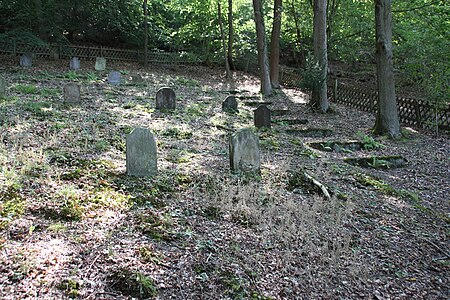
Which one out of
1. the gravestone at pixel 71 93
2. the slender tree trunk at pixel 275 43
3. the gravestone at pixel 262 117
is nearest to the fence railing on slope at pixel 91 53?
the slender tree trunk at pixel 275 43

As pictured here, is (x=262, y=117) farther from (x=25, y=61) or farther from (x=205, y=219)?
(x=25, y=61)

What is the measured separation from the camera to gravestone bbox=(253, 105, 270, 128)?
11.2 metres

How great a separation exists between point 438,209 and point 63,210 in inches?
223

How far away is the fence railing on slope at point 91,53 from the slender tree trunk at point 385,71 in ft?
52.9

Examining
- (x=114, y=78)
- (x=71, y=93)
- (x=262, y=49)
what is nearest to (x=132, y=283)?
(x=71, y=93)

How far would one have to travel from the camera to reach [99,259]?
12.2 ft

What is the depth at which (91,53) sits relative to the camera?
79.3 ft

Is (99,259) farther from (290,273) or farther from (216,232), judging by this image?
(290,273)

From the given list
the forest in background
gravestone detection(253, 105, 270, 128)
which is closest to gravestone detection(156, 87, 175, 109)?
gravestone detection(253, 105, 270, 128)

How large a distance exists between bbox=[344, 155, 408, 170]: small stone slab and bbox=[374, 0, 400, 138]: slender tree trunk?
2985mm

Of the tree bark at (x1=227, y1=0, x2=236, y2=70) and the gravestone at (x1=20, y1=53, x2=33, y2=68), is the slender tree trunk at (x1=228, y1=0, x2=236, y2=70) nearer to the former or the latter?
the tree bark at (x1=227, y1=0, x2=236, y2=70)

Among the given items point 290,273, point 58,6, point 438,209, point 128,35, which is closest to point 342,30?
point 128,35

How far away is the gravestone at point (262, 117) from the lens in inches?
443

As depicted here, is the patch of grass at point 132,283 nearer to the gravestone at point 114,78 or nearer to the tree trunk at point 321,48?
the tree trunk at point 321,48
